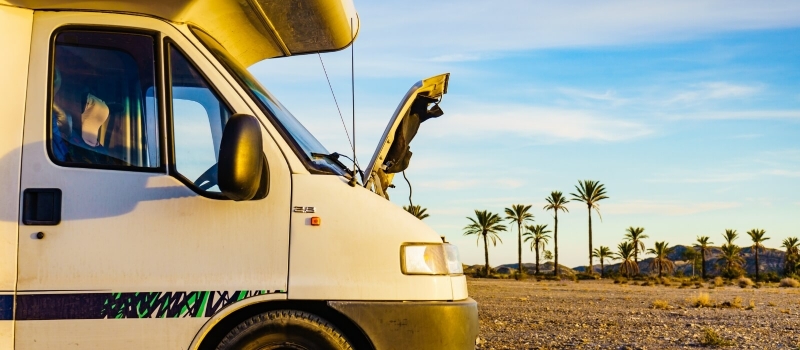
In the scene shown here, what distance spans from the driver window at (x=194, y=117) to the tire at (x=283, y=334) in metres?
0.73

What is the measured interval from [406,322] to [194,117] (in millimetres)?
1444

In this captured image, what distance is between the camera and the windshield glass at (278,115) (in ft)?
14.0

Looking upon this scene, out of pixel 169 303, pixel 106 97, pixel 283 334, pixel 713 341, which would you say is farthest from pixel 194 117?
pixel 713 341

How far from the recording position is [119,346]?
3.90 metres

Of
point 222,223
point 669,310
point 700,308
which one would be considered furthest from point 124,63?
point 700,308

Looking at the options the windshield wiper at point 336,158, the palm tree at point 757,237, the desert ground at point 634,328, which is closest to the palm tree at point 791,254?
the palm tree at point 757,237

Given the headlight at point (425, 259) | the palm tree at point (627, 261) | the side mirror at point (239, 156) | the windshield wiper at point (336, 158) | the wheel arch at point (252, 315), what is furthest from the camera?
the palm tree at point (627, 261)

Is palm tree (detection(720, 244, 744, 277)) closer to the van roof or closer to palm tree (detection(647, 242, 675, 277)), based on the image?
palm tree (detection(647, 242, 675, 277))

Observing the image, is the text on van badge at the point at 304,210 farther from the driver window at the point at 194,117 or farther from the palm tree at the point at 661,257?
the palm tree at the point at 661,257

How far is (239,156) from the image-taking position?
3.71 meters

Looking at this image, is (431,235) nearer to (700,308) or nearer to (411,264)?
(411,264)

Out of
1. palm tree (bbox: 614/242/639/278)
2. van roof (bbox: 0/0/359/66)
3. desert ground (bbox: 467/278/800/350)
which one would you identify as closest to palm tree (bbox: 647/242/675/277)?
palm tree (bbox: 614/242/639/278)

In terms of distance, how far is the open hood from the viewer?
4.75m

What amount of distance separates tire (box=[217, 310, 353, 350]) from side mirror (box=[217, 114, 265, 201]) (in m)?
0.63
